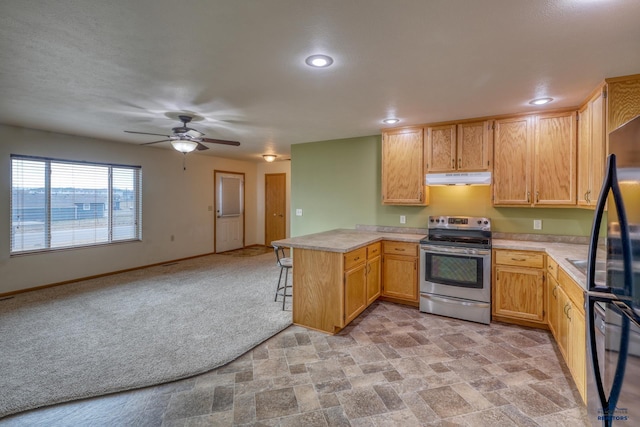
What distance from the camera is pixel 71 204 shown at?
4.88 meters

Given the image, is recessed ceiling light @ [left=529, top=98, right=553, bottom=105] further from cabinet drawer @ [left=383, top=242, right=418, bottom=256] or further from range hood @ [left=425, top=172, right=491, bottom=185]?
cabinet drawer @ [left=383, top=242, right=418, bottom=256]

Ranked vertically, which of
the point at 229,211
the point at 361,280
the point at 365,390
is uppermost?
the point at 229,211

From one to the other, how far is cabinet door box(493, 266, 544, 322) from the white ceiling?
69.6 inches

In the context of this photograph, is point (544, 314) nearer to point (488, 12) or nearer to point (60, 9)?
point (488, 12)

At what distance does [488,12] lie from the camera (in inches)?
63.8

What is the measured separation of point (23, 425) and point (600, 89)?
16.0ft

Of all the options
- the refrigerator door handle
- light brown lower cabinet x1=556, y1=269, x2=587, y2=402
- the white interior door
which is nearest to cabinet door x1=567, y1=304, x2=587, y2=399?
light brown lower cabinet x1=556, y1=269, x2=587, y2=402

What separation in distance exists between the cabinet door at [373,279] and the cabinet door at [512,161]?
63.1 inches

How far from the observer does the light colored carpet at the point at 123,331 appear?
229 centimetres

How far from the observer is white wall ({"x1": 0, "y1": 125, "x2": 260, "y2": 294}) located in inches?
169

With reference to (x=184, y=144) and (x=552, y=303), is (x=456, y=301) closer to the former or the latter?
(x=552, y=303)

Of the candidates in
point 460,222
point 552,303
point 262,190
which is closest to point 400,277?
point 460,222

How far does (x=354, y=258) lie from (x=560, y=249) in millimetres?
2061

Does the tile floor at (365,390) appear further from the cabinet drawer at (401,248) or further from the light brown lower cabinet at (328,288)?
the cabinet drawer at (401,248)
